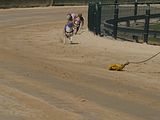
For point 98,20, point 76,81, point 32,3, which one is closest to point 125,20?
point 98,20

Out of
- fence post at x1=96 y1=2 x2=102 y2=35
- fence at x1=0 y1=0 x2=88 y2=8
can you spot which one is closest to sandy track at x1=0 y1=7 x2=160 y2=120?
fence post at x1=96 y1=2 x2=102 y2=35

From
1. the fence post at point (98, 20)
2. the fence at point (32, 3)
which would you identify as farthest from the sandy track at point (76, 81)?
the fence at point (32, 3)

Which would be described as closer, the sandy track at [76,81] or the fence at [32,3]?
the sandy track at [76,81]

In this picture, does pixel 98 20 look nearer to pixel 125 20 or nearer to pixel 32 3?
pixel 125 20

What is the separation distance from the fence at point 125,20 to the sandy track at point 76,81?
2.29 feet

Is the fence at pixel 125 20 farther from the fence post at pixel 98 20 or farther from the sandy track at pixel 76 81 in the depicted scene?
the sandy track at pixel 76 81

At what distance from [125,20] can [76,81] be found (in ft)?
39.3

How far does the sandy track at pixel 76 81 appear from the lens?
8367 mm

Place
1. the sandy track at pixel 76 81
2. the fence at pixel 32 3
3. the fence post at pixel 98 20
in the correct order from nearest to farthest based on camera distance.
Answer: the sandy track at pixel 76 81 < the fence post at pixel 98 20 < the fence at pixel 32 3

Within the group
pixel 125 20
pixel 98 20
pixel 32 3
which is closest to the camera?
pixel 98 20

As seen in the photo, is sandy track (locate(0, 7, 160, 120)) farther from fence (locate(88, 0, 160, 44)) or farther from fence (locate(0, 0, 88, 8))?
fence (locate(0, 0, 88, 8))

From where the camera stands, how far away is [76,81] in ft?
37.4

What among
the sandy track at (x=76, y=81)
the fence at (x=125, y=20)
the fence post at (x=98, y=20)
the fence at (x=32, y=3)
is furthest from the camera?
the fence at (x=32, y=3)

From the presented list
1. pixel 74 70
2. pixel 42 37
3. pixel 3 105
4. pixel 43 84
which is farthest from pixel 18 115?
pixel 42 37
